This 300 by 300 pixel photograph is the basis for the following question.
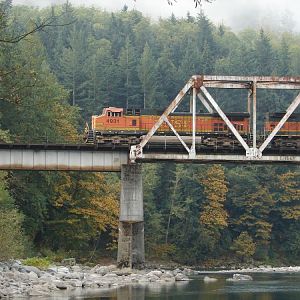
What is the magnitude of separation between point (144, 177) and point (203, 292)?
173 feet

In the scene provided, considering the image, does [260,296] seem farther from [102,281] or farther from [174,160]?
[174,160]

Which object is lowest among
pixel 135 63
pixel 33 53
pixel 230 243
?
pixel 230 243

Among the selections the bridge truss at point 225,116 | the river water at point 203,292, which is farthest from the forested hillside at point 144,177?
the bridge truss at point 225,116

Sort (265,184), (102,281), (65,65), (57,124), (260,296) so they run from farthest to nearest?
(65,65) → (265,184) → (57,124) → (102,281) → (260,296)

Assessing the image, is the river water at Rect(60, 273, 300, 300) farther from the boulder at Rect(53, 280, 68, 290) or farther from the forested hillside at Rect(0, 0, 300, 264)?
the forested hillside at Rect(0, 0, 300, 264)

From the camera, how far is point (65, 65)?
5394 inches

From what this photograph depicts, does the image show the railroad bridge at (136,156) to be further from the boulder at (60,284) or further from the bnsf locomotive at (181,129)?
the boulder at (60,284)

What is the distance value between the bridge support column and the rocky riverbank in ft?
3.58

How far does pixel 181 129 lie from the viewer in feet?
200

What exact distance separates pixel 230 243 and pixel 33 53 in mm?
35772

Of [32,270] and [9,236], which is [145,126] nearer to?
[9,236]

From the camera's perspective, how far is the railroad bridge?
52.2 metres

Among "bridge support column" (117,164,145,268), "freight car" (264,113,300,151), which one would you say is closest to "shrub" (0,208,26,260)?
"bridge support column" (117,164,145,268)

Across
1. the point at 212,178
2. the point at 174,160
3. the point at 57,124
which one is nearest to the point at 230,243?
the point at 212,178
